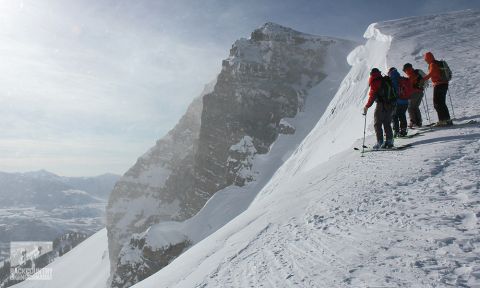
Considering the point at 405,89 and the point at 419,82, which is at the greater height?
the point at 419,82

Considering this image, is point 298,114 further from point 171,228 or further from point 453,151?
point 453,151

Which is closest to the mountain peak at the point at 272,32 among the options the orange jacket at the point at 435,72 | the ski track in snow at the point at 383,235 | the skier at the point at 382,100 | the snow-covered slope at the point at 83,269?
the snow-covered slope at the point at 83,269

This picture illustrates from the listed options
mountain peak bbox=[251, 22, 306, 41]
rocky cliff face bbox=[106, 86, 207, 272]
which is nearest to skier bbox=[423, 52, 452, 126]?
rocky cliff face bbox=[106, 86, 207, 272]

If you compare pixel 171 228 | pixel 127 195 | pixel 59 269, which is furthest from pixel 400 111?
pixel 59 269

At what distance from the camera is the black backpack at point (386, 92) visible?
36.8ft

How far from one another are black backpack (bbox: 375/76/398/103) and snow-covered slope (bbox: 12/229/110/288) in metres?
80.2

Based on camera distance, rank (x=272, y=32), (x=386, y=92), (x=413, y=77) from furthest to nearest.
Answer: (x=272, y=32) < (x=413, y=77) < (x=386, y=92)

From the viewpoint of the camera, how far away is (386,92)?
36.8ft

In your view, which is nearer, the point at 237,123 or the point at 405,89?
the point at 405,89

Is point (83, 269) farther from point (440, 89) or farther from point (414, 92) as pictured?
point (440, 89)

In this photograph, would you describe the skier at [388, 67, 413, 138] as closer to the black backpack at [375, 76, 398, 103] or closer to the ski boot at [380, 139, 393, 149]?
the black backpack at [375, 76, 398, 103]

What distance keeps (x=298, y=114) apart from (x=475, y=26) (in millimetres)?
44978

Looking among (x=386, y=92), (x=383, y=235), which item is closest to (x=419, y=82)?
(x=386, y=92)

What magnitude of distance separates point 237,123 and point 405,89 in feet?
217
